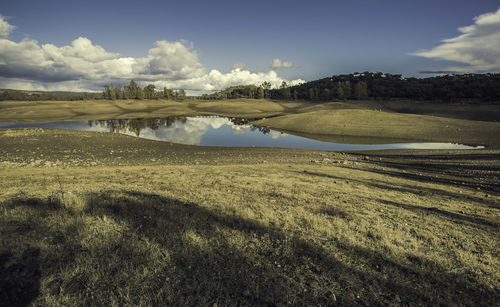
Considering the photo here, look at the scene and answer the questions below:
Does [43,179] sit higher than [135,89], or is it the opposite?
[135,89]

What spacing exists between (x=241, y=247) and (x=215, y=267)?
968mm

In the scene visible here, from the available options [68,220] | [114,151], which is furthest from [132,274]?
[114,151]

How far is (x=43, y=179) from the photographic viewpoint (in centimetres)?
1284

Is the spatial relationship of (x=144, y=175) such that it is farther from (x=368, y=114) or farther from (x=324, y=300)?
(x=368, y=114)

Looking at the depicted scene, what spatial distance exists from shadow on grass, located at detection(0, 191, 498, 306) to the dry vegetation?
25mm

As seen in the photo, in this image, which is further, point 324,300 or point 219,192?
point 219,192

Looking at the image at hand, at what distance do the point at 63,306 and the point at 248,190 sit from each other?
323 inches

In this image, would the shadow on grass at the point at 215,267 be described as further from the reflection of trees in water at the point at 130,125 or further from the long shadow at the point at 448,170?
the reflection of trees in water at the point at 130,125

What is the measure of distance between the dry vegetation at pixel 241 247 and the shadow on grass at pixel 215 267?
0.03 metres

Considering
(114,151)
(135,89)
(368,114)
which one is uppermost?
(135,89)

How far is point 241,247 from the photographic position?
5.78 m

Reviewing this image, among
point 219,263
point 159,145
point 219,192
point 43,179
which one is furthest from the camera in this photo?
point 159,145

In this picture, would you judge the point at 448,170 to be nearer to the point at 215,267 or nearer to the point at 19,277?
the point at 215,267

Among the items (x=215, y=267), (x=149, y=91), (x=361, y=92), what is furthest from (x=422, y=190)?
(x=149, y=91)
